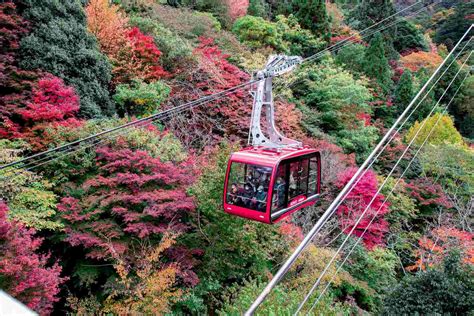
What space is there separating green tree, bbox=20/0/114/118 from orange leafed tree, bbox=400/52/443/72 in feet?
97.4

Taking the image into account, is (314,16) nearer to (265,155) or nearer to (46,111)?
(46,111)

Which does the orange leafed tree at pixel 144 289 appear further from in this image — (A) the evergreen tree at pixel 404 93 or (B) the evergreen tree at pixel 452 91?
(B) the evergreen tree at pixel 452 91

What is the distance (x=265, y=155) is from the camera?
6855 mm

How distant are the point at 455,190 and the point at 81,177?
61.1 ft

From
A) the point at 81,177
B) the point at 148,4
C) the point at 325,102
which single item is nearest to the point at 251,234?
the point at 81,177

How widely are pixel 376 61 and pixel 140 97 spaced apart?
20077mm

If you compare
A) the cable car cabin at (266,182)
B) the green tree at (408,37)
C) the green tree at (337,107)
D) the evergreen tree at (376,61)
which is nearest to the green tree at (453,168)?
the green tree at (337,107)

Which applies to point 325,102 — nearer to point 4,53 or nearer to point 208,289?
point 208,289

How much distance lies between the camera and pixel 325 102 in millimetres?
19391

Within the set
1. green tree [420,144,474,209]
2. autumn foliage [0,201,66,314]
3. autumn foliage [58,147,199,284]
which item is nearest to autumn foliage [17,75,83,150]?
autumn foliage [58,147,199,284]

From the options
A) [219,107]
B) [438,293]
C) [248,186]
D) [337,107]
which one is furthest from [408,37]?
[248,186]

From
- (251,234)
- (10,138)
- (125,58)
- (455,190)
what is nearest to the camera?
(251,234)

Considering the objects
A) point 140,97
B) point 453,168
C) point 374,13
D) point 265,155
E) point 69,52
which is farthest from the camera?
point 374,13

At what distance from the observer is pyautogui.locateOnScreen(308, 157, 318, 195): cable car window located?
789cm
